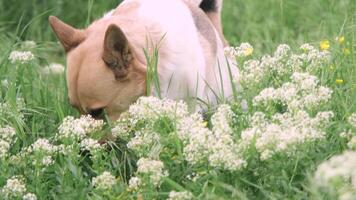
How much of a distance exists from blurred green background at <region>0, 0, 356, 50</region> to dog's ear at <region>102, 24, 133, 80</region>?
176cm

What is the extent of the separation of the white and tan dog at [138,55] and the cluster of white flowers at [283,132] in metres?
1.04

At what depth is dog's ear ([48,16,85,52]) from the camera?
507cm

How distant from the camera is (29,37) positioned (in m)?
8.31

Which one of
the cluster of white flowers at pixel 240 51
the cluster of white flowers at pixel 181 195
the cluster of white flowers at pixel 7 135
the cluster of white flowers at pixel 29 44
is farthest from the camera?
the cluster of white flowers at pixel 29 44

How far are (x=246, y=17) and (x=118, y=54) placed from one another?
11.3 feet

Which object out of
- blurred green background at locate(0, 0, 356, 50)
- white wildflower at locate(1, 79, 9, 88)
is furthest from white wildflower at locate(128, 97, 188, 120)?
blurred green background at locate(0, 0, 356, 50)

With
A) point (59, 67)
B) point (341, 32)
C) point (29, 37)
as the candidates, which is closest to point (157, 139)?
point (341, 32)

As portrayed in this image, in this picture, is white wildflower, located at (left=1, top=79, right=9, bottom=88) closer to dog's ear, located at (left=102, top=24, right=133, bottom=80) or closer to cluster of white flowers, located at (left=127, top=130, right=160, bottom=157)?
dog's ear, located at (left=102, top=24, right=133, bottom=80)

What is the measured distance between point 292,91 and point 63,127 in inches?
40.7

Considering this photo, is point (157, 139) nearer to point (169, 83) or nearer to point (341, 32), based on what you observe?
point (169, 83)

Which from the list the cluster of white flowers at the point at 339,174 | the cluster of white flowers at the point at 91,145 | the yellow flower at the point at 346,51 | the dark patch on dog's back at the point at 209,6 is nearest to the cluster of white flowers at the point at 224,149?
the cluster of white flowers at the point at 339,174

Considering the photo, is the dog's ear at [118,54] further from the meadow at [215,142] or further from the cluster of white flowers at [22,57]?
the cluster of white flowers at [22,57]

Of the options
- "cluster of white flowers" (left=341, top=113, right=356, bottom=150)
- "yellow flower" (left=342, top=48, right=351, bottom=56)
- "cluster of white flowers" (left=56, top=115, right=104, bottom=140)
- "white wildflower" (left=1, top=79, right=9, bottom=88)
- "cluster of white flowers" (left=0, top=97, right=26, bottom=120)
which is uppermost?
"cluster of white flowers" (left=341, top=113, right=356, bottom=150)

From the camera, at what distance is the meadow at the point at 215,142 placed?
146 inches
